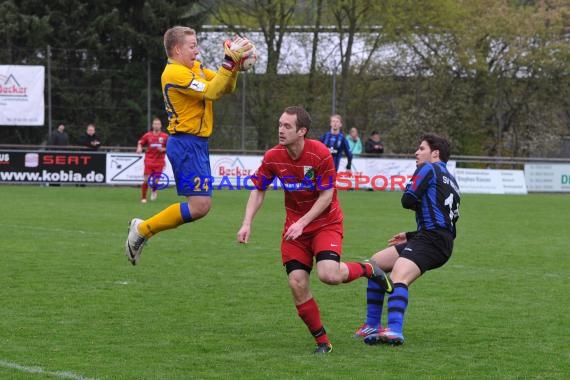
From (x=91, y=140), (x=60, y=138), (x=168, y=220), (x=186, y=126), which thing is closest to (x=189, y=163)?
(x=186, y=126)

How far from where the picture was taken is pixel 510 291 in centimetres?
1002

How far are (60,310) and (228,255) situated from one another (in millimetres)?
4472

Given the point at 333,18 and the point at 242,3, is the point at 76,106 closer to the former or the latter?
the point at 242,3

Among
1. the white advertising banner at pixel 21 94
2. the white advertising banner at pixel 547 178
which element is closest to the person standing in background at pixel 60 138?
the white advertising banner at pixel 21 94

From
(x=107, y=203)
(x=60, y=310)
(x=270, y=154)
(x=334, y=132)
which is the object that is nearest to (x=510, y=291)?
(x=270, y=154)

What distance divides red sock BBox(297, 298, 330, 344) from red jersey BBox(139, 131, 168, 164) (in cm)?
1633

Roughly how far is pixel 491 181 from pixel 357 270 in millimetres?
24414

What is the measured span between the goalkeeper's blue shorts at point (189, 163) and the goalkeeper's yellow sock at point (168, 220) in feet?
0.51

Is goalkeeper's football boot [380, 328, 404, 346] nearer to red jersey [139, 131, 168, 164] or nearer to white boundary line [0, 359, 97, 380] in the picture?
white boundary line [0, 359, 97, 380]

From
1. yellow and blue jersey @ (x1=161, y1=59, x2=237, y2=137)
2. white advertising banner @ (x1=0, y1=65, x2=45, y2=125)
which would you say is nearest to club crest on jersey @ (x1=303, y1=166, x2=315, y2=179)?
yellow and blue jersey @ (x1=161, y1=59, x2=237, y2=137)

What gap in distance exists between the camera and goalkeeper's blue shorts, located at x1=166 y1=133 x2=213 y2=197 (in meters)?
8.30

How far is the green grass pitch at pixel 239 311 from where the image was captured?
652 cm

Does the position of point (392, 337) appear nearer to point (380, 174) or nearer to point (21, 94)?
point (380, 174)

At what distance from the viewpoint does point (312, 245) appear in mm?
7246
